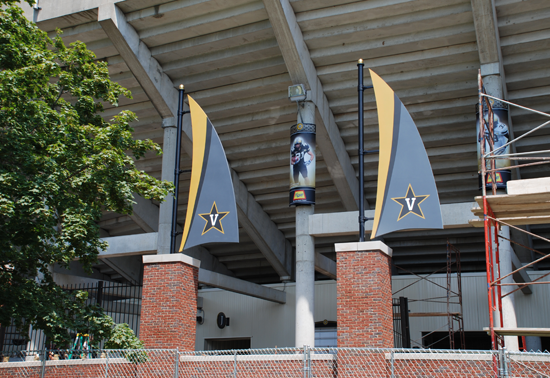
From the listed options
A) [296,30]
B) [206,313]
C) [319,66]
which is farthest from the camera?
[206,313]

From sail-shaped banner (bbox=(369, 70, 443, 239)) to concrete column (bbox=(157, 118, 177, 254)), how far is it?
8.00 metres

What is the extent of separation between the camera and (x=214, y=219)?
582 inches

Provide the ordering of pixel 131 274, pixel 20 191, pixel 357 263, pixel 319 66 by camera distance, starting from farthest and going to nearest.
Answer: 1. pixel 131 274
2. pixel 319 66
3. pixel 357 263
4. pixel 20 191

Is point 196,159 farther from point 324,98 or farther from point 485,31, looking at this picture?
point 485,31

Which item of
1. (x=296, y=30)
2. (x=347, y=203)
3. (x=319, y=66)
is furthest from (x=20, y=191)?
(x=347, y=203)

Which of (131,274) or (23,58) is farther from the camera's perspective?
(131,274)

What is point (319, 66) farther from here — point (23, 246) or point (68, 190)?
point (23, 246)

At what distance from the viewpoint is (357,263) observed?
520 inches

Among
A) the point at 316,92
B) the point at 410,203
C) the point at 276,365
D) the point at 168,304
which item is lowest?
the point at 276,365

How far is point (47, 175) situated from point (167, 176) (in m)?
8.67

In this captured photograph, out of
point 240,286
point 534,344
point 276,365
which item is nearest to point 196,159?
point 276,365

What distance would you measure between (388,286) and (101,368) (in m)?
6.93

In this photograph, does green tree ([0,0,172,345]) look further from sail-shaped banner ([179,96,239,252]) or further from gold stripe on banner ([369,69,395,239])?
gold stripe on banner ([369,69,395,239])

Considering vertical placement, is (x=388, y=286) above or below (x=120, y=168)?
below
